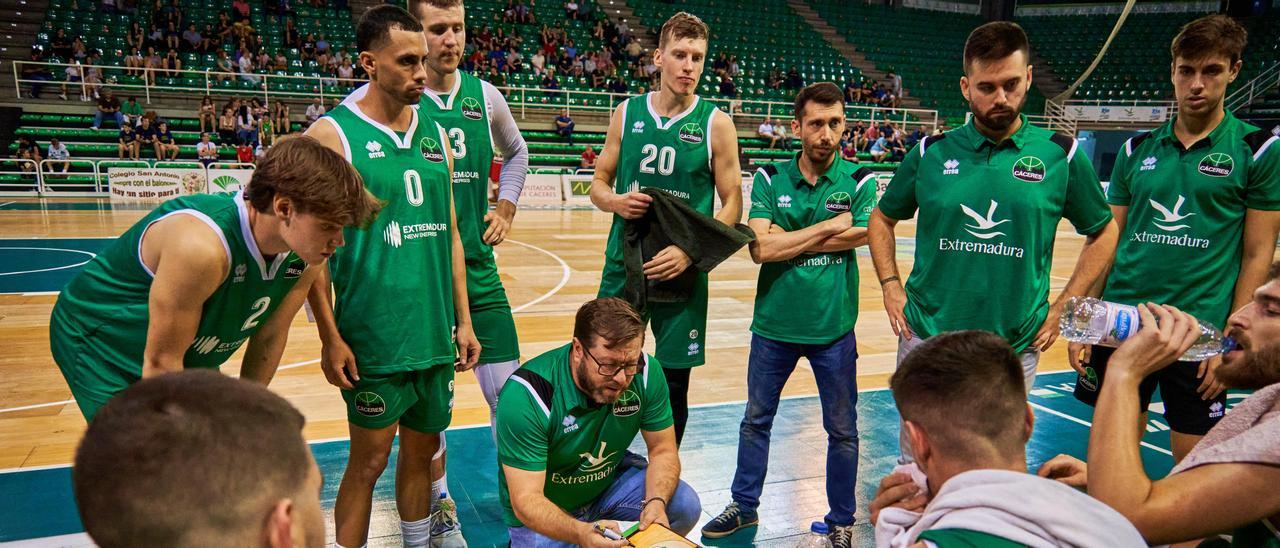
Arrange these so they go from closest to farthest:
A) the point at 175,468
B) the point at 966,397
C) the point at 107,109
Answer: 1. the point at 175,468
2. the point at 966,397
3. the point at 107,109

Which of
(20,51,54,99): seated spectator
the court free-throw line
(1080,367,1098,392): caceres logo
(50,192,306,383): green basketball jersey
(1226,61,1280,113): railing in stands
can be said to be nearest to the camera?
(50,192,306,383): green basketball jersey

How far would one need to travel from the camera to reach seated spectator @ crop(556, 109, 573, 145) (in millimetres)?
22000

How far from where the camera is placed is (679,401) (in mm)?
3959

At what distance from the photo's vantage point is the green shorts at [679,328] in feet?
12.4

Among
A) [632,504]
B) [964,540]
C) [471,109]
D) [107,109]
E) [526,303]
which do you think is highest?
[107,109]

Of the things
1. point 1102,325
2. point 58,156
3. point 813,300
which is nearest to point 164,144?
point 58,156

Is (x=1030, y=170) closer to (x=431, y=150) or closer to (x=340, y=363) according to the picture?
(x=431, y=150)

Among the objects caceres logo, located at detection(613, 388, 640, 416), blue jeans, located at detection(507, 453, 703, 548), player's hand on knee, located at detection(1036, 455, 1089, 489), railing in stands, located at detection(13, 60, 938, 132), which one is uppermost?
railing in stands, located at detection(13, 60, 938, 132)

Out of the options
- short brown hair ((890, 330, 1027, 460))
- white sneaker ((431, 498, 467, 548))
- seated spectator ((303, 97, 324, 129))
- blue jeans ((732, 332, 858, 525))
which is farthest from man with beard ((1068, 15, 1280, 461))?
seated spectator ((303, 97, 324, 129))

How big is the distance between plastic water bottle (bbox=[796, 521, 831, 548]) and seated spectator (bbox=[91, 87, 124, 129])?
64.6ft

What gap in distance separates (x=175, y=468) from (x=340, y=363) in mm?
1755

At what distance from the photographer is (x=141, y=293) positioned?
7.84 feet

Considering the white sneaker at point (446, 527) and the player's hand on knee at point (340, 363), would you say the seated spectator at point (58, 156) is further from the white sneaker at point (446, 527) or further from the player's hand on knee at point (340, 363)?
the player's hand on knee at point (340, 363)

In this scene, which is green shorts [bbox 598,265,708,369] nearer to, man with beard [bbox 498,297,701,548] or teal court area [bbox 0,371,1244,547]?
man with beard [bbox 498,297,701,548]
